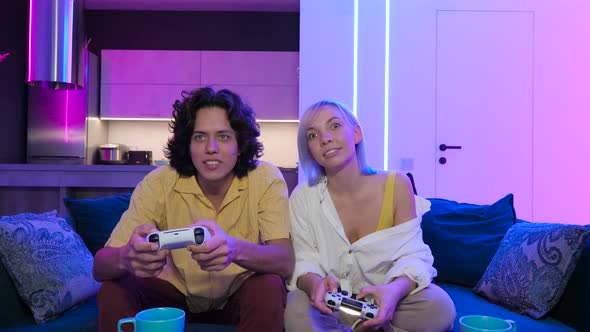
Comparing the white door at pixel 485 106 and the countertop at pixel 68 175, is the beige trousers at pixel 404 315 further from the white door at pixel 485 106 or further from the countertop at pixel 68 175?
the countertop at pixel 68 175

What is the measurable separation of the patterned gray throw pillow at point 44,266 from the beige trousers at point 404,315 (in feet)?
2.69

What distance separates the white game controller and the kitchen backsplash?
4.75 m

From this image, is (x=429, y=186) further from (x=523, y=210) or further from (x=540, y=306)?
(x=540, y=306)

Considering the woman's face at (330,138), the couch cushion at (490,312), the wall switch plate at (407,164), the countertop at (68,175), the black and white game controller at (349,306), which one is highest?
the woman's face at (330,138)

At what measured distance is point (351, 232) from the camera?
176 centimetres

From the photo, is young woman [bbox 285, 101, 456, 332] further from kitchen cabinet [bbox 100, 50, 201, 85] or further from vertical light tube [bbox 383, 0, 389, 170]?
kitchen cabinet [bbox 100, 50, 201, 85]

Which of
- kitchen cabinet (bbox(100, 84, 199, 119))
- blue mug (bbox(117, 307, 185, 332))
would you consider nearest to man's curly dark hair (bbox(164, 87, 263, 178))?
blue mug (bbox(117, 307, 185, 332))

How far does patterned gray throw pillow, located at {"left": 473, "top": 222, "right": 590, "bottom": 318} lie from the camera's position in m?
1.71

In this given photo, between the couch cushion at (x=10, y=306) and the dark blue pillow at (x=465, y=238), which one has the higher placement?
the dark blue pillow at (x=465, y=238)

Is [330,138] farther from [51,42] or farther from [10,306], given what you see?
[51,42]

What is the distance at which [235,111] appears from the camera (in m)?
1.61

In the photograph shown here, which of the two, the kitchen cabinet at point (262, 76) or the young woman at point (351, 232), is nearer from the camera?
the young woman at point (351, 232)

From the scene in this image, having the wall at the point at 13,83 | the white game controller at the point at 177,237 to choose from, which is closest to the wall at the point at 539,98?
the white game controller at the point at 177,237

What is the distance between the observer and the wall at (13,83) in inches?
190
